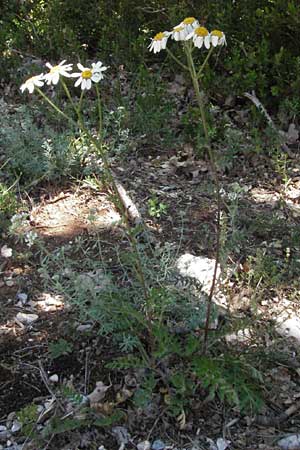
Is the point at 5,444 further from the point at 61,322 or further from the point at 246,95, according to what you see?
the point at 246,95

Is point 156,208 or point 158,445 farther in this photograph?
point 156,208

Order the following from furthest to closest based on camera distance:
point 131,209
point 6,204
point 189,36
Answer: point 6,204 < point 131,209 < point 189,36

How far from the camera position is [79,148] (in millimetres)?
4117

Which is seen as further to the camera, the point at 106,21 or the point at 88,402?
the point at 106,21

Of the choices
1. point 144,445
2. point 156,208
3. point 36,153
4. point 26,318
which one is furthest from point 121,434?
point 36,153

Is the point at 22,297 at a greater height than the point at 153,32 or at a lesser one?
lesser

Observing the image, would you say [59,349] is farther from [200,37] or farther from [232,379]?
[200,37]

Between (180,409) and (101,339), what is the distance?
1.96 feet

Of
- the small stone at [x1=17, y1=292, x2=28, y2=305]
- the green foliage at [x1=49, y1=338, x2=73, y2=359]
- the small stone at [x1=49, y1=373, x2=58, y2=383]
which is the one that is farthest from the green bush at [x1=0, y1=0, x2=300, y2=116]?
the small stone at [x1=49, y1=373, x2=58, y2=383]

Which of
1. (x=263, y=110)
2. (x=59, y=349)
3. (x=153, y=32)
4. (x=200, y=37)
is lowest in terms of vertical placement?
(x=59, y=349)

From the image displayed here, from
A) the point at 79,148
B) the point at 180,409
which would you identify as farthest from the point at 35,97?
the point at 180,409

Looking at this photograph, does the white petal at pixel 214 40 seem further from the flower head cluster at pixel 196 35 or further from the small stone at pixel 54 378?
the small stone at pixel 54 378

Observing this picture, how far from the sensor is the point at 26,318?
9.97 feet

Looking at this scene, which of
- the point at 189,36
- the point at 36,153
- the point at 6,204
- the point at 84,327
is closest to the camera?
the point at 189,36
